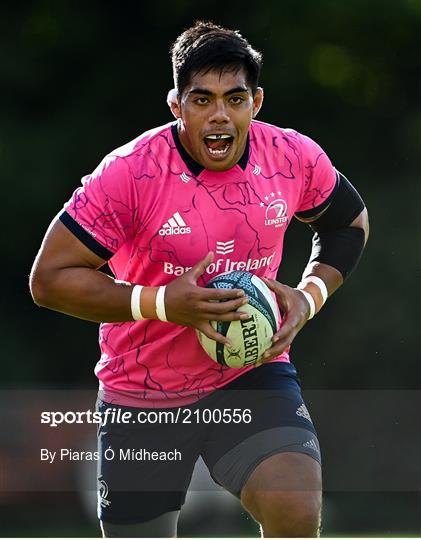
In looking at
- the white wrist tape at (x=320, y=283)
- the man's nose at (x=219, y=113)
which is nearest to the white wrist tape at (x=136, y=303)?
the man's nose at (x=219, y=113)

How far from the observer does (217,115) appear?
15.5 feet

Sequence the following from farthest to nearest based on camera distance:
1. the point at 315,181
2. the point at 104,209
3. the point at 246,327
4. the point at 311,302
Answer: the point at 315,181
the point at 311,302
the point at 104,209
the point at 246,327

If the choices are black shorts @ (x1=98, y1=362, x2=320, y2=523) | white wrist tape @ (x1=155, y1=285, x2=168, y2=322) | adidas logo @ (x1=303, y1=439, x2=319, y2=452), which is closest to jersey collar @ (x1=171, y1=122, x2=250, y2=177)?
white wrist tape @ (x1=155, y1=285, x2=168, y2=322)

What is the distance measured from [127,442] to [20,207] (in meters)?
8.69

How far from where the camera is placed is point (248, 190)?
4930 mm

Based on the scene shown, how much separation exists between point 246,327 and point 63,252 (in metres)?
0.77

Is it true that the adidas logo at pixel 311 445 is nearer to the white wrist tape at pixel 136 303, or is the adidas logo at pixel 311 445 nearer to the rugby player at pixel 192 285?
the rugby player at pixel 192 285

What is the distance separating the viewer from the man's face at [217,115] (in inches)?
187

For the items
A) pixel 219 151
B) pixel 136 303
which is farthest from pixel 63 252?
pixel 219 151

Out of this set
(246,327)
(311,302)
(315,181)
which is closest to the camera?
(246,327)

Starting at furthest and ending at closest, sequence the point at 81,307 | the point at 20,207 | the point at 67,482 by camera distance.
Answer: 1. the point at 20,207
2. the point at 67,482
3. the point at 81,307

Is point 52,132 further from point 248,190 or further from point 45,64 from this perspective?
point 248,190

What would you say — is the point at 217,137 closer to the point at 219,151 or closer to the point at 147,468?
the point at 219,151

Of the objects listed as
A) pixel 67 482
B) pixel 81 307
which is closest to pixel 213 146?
pixel 81 307
